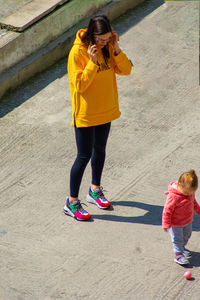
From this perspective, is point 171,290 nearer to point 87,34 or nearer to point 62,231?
point 62,231

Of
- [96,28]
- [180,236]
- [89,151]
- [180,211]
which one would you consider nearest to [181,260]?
[180,236]

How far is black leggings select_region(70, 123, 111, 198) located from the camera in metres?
4.76

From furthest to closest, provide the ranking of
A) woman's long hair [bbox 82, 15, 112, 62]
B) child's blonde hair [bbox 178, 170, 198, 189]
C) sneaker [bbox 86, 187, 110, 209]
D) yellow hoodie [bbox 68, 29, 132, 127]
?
sneaker [bbox 86, 187, 110, 209] → yellow hoodie [bbox 68, 29, 132, 127] → woman's long hair [bbox 82, 15, 112, 62] → child's blonde hair [bbox 178, 170, 198, 189]

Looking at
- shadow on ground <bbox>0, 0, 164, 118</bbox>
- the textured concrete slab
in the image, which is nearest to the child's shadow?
shadow on ground <bbox>0, 0, 164, 118</bbox>

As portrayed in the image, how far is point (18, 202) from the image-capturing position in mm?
Result: 5230

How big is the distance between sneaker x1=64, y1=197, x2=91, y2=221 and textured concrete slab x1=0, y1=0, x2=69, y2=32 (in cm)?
288

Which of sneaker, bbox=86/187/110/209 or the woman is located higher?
the woman

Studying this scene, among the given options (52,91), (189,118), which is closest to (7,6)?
(52,91)

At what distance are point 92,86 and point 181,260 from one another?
5.36ft

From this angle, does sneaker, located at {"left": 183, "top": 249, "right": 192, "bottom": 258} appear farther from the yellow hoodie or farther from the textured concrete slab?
the textured concrete slab

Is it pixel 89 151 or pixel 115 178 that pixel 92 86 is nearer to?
pixel 89 151

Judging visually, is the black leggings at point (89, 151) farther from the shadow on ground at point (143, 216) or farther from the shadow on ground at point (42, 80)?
the shadow on ground at point (42, 80)

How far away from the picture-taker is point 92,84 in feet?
15.0

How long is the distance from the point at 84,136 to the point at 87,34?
0.88 metres
